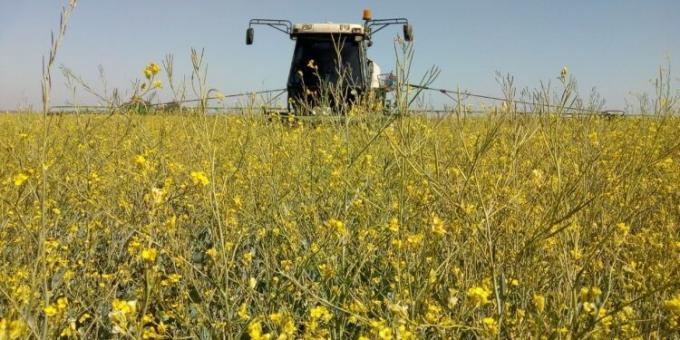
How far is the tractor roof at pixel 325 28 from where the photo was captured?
27.7 feet

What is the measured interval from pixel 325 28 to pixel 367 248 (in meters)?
7.16

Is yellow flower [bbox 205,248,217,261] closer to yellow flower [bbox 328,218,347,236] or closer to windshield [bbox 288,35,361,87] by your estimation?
yellow flower [bbox 328,218,347,236]

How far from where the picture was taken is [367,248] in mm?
2021

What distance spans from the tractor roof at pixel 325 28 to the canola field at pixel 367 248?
5.22 m

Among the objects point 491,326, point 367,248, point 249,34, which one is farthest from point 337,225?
point 249,34

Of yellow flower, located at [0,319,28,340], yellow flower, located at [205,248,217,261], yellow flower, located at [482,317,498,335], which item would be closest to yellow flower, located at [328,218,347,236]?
yellow flower, located at [205,248,217,261]

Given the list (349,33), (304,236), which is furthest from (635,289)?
(349,33)

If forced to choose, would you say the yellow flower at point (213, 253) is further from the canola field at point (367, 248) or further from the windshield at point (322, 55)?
the windshield at point (322, 55)

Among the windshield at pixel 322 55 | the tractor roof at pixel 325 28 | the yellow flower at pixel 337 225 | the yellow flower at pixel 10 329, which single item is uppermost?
the tractor roof at pixel 325 28

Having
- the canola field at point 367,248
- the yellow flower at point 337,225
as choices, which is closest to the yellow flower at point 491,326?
the canola field at point 367,248

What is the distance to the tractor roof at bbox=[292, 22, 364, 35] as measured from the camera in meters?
8.45

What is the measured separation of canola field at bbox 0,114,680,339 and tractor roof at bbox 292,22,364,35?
5217 millimetres

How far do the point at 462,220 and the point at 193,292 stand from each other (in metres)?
1.69

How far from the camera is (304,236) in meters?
2.50
